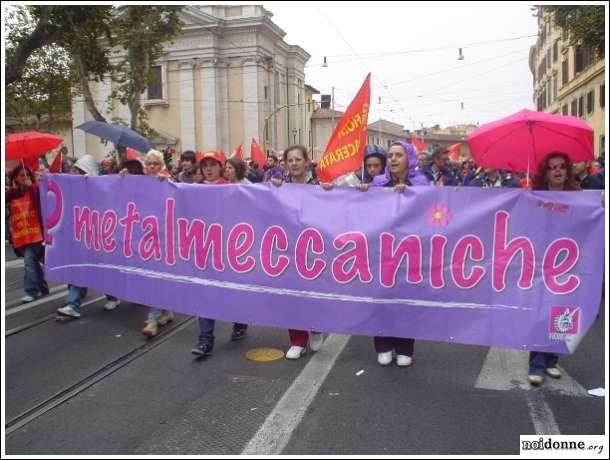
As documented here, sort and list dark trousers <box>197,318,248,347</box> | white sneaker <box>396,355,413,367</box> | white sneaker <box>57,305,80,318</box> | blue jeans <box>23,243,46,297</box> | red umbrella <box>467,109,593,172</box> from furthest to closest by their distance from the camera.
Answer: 1. blue jeans <box>23,243,46,297</box>
2. white sneaker <box>57,305,80,318</box>
3. dark trousers <box>197,318,248,347</box>
4. white sneaker <box>396,355,413,367</box>
5. red umbrella <box>467,109,593,172</box>

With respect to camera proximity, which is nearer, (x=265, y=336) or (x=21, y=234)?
(x=265, y=336)

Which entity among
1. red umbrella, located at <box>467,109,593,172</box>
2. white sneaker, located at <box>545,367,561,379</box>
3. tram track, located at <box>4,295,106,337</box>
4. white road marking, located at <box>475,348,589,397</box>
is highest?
red umbrella, located at <box>467,109,593,172</box>

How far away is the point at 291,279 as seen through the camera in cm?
474

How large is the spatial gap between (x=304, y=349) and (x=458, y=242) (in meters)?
1.81

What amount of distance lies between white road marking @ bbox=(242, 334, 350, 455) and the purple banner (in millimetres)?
431

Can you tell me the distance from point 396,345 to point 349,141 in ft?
5.89

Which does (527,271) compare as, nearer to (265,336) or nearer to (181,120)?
(265,336)

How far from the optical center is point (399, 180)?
15.9 feet

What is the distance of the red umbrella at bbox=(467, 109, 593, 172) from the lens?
13.6 feet

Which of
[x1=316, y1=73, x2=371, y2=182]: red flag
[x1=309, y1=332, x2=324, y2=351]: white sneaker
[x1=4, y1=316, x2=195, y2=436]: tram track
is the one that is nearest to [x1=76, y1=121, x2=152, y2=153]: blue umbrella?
[x1=4, y1=316, x2=195, y2=436]: tram track

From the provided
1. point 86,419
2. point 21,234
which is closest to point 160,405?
point 86,419

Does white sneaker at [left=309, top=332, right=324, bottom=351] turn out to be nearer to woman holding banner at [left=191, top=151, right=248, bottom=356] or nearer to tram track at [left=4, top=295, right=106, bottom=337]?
woman holding banner at [left=191, top=151, right=248, bottom=356]

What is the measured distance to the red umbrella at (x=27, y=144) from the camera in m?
6.11

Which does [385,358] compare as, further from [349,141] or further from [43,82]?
[43,82]
